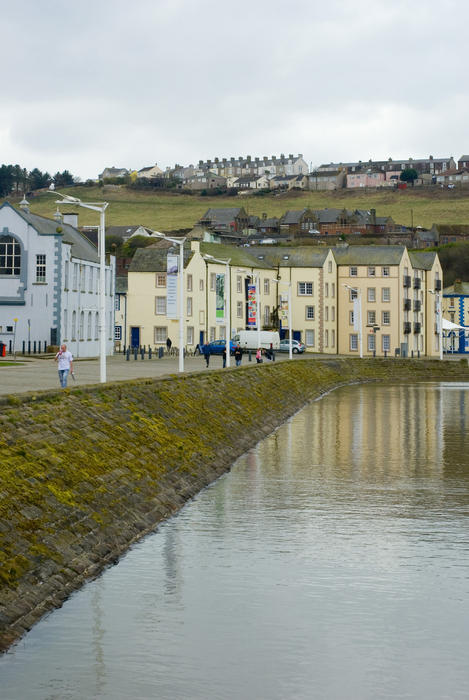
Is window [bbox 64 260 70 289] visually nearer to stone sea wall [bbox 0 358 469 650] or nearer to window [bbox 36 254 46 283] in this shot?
window [bbox 36 254 46 283]

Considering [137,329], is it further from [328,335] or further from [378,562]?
[378,562]

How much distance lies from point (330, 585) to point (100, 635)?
4823 mm

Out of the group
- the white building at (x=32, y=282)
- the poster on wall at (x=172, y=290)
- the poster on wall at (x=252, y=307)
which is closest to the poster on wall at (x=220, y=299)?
the poster on wall at (x=172, y=290)

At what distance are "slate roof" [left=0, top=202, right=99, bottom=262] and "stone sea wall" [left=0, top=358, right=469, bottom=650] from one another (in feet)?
129

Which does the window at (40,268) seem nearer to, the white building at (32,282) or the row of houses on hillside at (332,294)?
the white building at (32,282)

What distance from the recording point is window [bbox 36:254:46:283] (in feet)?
259

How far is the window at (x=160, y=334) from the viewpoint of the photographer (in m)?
108

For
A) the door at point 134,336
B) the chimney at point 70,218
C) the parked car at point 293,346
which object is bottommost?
the parked car at point 293,346

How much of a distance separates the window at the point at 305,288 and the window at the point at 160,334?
62.1 ft

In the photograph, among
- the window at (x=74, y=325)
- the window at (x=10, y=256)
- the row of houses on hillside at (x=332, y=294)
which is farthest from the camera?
the row of houses on hillside at (x=332, y=294)

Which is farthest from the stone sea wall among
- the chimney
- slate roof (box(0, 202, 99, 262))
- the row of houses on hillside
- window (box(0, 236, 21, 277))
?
the row of houses on hillside

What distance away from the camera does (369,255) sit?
124m

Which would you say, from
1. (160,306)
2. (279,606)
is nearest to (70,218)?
(160,306)

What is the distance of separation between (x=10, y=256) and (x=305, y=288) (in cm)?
4726
